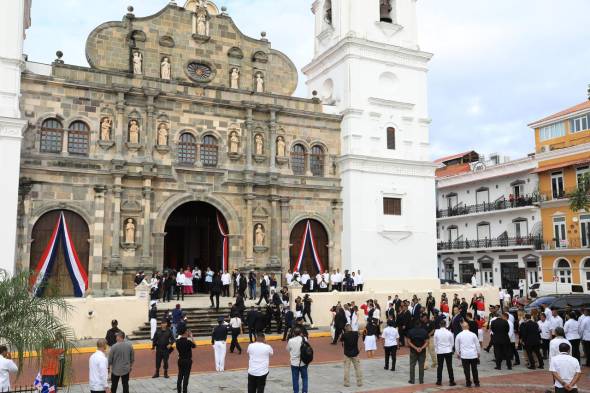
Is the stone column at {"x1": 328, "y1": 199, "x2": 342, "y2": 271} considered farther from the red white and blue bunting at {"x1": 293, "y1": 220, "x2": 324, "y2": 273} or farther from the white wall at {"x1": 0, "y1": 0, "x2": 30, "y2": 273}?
the white wall at {"x1": 0, "y1": 0, "x2": 30, "y2": 273}

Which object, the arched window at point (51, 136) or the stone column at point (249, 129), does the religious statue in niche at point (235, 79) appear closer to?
the stone column at point (249, 129)

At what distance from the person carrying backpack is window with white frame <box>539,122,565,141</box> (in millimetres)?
33210

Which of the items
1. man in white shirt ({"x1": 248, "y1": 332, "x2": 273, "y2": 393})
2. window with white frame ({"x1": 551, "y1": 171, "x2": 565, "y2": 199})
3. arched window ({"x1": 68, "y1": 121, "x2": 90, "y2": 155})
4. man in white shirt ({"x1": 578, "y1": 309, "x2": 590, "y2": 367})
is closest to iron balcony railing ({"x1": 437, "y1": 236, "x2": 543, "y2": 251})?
window with white frame ({"x1": 551, "y1": 171, "x2": 565, "y2": 199})

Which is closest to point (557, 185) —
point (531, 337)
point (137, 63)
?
point (531, 337)

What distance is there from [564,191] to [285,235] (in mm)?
20084

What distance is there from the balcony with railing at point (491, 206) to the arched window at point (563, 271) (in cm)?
443

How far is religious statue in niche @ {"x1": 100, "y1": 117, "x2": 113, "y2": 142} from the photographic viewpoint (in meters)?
25.8

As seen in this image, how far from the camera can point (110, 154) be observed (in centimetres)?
2589

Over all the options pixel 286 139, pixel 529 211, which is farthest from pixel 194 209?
pixel 529 211

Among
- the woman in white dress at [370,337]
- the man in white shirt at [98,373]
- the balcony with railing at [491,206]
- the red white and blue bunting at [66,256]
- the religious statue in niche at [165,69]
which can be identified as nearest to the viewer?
the man in white shirt at [98,373]

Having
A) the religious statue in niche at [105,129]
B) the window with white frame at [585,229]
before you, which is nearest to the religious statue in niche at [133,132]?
the religious statue in niche at [105,129]

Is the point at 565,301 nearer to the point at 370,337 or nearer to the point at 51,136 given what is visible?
the point at 370,337

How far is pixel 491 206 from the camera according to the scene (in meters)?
43.3

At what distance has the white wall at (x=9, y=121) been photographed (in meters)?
22.4
